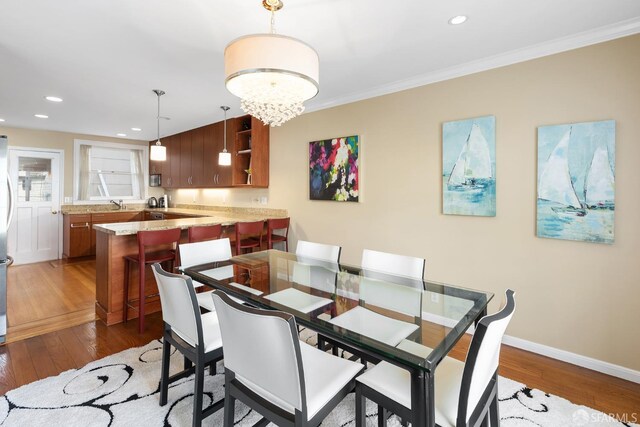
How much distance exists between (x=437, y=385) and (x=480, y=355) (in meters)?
0.32

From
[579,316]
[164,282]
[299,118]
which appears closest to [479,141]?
[579,316]

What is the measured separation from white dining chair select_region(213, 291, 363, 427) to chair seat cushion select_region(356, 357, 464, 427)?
10 cm

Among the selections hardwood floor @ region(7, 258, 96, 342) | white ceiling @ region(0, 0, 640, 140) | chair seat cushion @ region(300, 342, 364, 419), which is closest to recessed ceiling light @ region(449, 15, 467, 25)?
white ceiling @ region(0, 0, 640, 140)

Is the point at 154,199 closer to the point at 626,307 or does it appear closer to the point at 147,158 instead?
the point at 147,158

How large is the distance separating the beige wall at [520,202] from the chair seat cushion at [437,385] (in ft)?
5.04

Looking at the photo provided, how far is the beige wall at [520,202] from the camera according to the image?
211cm

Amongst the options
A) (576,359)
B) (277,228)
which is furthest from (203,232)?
(576,359)

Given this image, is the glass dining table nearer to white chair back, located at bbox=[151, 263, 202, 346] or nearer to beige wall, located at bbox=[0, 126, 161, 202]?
white chair back, located at bbox=[151, 263, 202, 346]

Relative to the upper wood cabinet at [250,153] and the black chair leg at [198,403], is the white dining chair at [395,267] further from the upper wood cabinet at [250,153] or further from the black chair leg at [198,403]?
the upper wood cabinet at [250,153]

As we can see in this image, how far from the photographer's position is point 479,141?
2.65 metres

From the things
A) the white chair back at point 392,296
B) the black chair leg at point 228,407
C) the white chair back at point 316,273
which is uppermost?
the white chair back at point 316,273

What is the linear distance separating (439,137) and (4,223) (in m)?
3.89

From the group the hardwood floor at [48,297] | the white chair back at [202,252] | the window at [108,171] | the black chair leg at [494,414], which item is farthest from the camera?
the window at [108,171]

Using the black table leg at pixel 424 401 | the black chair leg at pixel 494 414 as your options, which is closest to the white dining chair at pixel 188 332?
the black table leg at pixel 424 401
